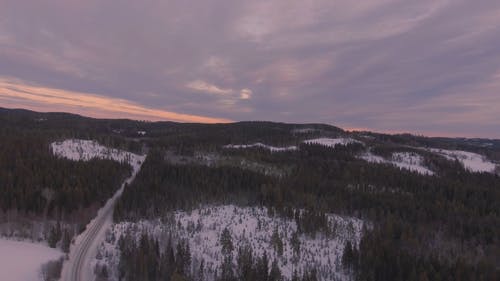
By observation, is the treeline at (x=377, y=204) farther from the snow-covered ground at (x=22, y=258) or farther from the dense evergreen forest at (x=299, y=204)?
the snow-covered ground at (x=22, y=258)

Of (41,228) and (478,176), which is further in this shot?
(478,176)

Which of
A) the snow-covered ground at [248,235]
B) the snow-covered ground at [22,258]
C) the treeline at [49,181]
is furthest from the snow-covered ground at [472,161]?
the snow-covered ground at [22,258]

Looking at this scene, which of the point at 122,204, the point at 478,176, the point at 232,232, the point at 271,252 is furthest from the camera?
the point at 478,176

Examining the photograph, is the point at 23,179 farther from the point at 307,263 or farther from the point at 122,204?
the point at 307,263

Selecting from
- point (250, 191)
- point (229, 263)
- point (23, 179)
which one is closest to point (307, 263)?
point (229, 263)

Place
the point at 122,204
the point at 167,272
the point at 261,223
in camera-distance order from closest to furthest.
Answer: the point at 167,272 < the point at 261,223 < the point at 122,204

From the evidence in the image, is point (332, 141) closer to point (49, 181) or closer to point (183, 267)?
point (49, 181)
